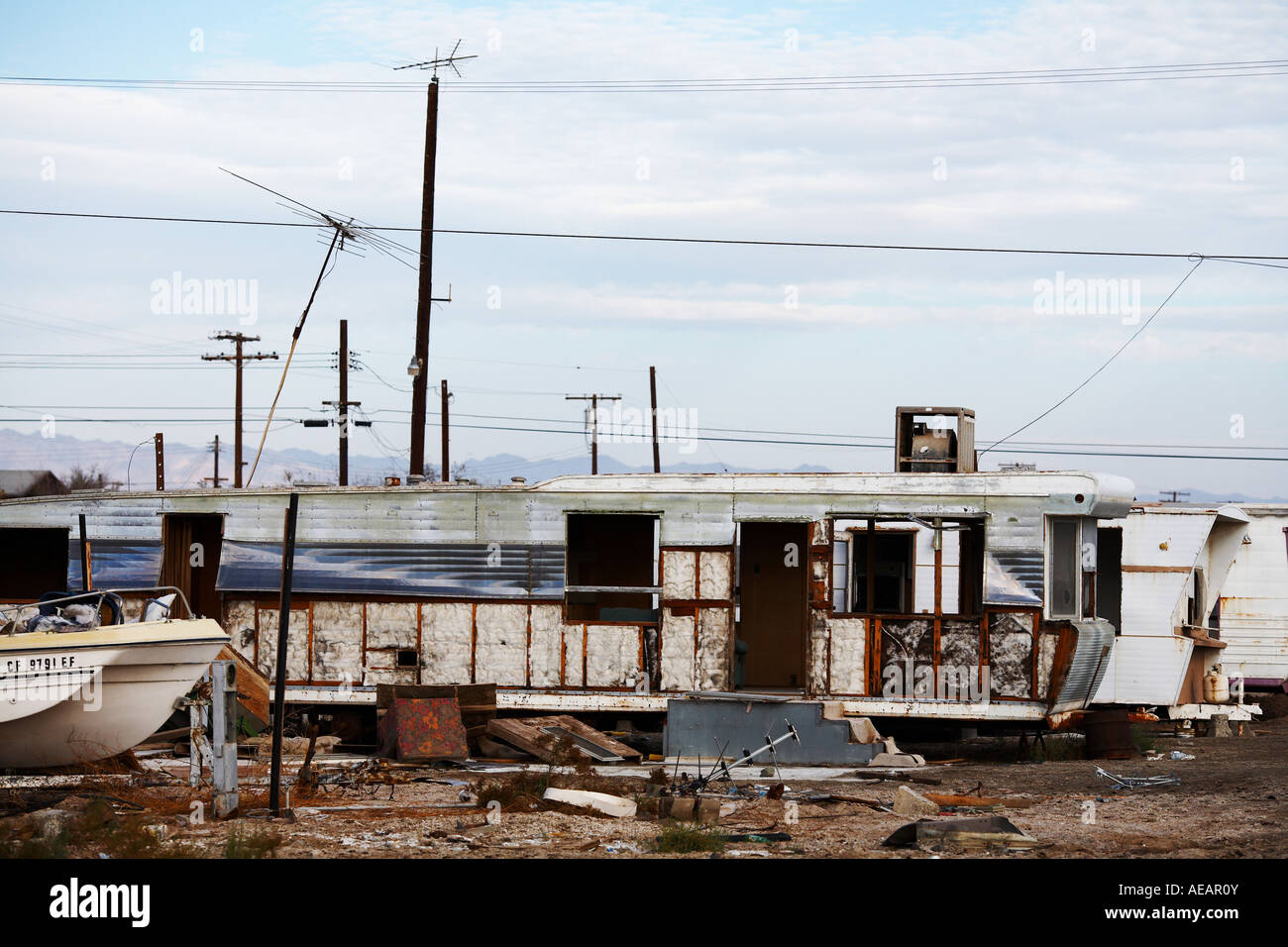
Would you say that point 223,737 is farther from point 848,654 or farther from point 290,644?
point 848,654

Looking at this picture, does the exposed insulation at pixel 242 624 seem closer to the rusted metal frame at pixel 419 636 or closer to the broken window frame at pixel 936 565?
the rusted metal frame at pixel 419 636

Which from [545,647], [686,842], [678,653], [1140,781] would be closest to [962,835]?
[686,842]

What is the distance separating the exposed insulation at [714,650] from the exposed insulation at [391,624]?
11.6 ft

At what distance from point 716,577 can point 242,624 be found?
5949mm

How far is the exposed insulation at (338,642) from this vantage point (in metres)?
17.2

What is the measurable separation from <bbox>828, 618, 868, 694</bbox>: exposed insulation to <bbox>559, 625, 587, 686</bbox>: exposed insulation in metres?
2.99

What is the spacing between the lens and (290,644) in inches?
684

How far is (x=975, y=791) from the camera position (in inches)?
516

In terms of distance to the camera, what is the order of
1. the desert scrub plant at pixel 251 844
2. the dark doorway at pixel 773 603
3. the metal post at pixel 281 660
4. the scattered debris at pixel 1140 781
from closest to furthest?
the desert scrub plant at pixel 251 844 < the metal post at pixel 281 660 < the scattered debris at pixel 1140 781 < the dark doorway at pixel 773 603

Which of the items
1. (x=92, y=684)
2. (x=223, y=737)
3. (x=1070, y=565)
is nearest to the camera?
(x=223, y=737)

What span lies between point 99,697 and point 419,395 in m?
11.0

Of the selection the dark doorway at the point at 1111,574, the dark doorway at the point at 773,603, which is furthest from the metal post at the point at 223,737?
the dark doorway at the point at 1111,574
